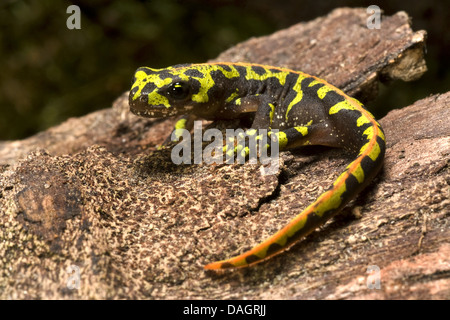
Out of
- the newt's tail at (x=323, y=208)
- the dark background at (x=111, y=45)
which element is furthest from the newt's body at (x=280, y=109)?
the dark background at (x=111, y=45)

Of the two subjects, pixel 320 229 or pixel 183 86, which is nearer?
pixel 320 229

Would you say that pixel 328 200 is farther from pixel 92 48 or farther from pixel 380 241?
pixel 92 48

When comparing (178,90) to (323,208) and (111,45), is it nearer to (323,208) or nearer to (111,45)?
(323,208)

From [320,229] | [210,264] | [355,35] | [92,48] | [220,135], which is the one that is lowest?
[210,264]

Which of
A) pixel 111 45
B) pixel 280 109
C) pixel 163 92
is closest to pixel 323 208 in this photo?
pixel 280 109

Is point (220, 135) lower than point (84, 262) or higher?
higher

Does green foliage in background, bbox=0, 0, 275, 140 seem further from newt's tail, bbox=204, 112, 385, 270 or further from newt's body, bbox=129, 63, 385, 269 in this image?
newt's tail, bbox=204, 112, 385, 270
